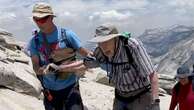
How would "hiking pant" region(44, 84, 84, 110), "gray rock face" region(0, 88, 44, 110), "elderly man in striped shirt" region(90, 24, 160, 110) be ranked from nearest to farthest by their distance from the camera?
"elderly man in striped shirt" region(90, 24, 160, 110) < "hiking pant" region(44, 84, 84, 110) < "gray rock face" region(0, 88, 44, 110)

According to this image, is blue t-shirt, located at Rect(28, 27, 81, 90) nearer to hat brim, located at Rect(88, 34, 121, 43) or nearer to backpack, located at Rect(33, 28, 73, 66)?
backpack, located at Rect(33, 28, 73, 66)

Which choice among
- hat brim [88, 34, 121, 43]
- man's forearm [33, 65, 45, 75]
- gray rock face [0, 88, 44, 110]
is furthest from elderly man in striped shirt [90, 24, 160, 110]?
gray rock face [0, 88, 44, 110]

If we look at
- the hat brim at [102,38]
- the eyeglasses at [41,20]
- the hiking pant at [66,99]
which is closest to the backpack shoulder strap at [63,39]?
the eyeglasses at [41,20]

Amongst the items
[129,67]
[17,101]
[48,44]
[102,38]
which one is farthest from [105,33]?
[17,101]

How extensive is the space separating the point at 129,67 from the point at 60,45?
51.6 inches

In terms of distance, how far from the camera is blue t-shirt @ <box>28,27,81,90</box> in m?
8.81

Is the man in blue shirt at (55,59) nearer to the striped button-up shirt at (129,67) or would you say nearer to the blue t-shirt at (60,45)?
the blue t-shirt at (60,45)

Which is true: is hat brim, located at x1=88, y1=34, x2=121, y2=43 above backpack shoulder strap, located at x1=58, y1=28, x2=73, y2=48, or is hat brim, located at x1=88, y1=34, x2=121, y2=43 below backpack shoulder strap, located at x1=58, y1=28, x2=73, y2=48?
above

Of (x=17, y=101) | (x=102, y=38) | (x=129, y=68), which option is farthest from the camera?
(x=17, y=101)

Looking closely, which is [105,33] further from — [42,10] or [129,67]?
[42,10]

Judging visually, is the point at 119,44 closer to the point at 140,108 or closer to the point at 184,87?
the point at 140,108

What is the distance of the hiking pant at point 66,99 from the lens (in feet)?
29.4

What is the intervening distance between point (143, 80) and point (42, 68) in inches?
67.8

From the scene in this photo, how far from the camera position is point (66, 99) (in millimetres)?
8992
